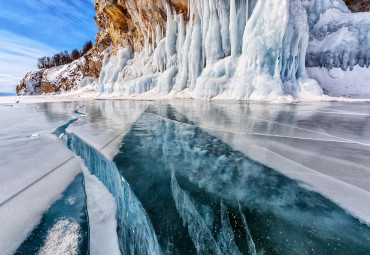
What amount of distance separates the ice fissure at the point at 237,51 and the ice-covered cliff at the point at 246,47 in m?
0.04

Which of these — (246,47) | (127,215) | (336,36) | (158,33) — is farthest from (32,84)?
(336,36)

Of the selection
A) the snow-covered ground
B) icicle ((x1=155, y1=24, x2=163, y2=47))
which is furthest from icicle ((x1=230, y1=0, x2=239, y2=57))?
the snow-covered ground

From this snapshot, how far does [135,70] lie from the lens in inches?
681

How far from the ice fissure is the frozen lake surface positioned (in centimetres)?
697

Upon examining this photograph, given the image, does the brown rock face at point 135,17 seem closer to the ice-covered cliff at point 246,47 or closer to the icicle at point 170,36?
the ice-covered cliff at point 246,47

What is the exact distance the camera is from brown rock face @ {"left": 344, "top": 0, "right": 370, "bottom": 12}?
1345cm

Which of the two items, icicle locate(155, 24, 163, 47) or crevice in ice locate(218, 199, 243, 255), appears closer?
crevice in ice locate(218, 199, 243, 255)

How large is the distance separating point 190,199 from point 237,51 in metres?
10.3

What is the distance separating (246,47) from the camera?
8.67 m

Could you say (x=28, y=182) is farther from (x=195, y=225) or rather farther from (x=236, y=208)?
(x=236, y=208)

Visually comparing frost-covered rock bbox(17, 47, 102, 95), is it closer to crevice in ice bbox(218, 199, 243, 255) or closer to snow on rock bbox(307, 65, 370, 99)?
snow on rock bbox(307, 65, 370, 99)

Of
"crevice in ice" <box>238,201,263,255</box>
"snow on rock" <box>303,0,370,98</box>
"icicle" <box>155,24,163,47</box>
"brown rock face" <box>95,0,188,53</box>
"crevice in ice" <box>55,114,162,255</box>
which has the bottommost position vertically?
"crevice in ice" <box>55,114,162,255</box>

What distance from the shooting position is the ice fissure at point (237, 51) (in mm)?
8016

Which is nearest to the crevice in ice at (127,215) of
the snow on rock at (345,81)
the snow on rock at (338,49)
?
the snow on rock at (345,81)
